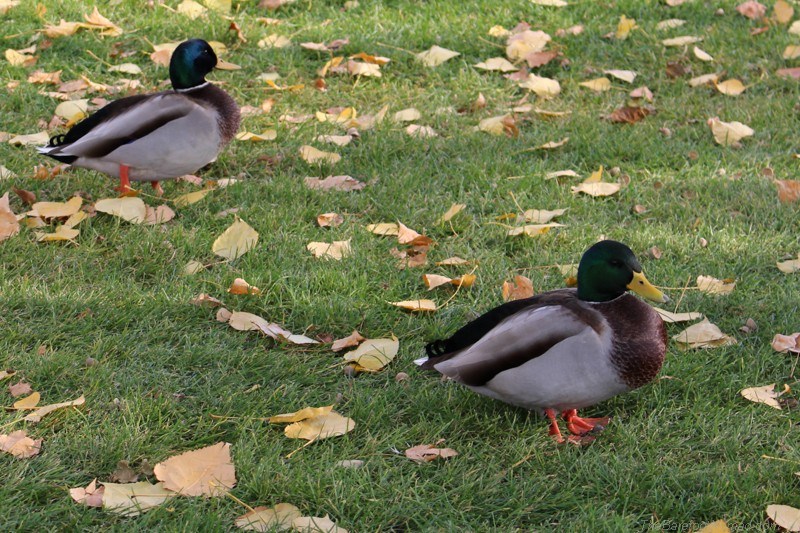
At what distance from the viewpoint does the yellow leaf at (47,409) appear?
299 centimetres

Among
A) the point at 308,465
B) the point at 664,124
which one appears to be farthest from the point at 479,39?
the point at 308,465

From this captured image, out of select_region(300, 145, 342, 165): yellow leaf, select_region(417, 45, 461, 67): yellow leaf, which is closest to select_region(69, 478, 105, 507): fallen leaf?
select_region(300, 145, 342, 165): yellow leaf

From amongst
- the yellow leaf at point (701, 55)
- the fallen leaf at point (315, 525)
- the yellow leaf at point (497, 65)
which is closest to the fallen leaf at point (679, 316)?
the fallen leaf at point (315, 525)

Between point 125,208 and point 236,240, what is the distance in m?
0.55

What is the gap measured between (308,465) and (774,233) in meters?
2.37

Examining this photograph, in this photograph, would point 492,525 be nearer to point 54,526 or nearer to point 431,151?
point 54,526

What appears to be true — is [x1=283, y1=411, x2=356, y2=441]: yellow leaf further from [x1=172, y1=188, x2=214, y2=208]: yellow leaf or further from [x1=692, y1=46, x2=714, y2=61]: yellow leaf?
[x1=692, y1=46, x2=714, y2=61]: yellow leaf

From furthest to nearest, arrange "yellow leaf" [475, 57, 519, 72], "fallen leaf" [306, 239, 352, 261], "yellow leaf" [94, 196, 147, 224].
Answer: "yellow leaf" [475, 57, 519, 72] → "yellow leaf" [94, 196, 147, 224] → "fallen leaf" [306, 239, 352, 261]

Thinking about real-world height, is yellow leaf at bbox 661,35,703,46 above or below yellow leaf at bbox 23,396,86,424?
above

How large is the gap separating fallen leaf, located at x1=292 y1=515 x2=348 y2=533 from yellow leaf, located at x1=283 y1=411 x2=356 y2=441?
0.38m

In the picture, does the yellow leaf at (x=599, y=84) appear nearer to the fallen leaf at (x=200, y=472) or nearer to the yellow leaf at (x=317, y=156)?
the yellow leaf at (x=317, y=156)

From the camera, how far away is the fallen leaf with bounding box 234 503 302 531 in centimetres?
260

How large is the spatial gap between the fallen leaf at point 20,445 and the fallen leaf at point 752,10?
5.21 meters

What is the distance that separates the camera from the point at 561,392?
9.55ft
